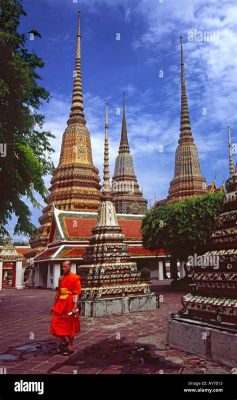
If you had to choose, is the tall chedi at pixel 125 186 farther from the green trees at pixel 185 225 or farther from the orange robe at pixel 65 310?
the orange robe at pixel 65 310

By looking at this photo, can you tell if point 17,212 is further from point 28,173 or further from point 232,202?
point 232,202

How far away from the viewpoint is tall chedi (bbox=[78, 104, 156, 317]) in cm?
1237

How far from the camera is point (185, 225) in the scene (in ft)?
63.0

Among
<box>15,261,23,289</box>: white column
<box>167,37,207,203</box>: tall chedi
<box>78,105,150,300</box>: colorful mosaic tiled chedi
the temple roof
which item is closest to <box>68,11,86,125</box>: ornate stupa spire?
<box>167,37,207,203</box>: tall chedi

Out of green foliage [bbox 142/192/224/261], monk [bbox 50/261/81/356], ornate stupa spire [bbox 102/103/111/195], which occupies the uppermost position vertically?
ornate stupa spire [bbox 102/103/111/195]

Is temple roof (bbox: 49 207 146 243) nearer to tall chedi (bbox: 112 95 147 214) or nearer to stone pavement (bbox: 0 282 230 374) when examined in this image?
tall chedi (bbox: 112 95 147 214)

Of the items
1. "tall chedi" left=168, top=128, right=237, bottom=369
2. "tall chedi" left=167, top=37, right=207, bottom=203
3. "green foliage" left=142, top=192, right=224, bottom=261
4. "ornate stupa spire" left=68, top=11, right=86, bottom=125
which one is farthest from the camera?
"tall chedi" left=167, top=37, right=207, bottom=203

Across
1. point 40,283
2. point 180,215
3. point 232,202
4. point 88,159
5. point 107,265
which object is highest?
point 88,159

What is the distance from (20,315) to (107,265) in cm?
357

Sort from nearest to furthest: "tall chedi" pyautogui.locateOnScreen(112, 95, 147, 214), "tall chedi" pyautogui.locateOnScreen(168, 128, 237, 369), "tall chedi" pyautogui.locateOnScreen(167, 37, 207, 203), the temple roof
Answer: "tall chedi" pyautogui.locateOnScreen(168, 128, 237, 369), the temple roof, "tall chedi" pyautogui.locateOnScreen(167, 37, 207, 203), "tall chedi" pyautogui.locateOnScreen(112, 95, 147, 214)

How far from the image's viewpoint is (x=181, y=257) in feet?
71.4
